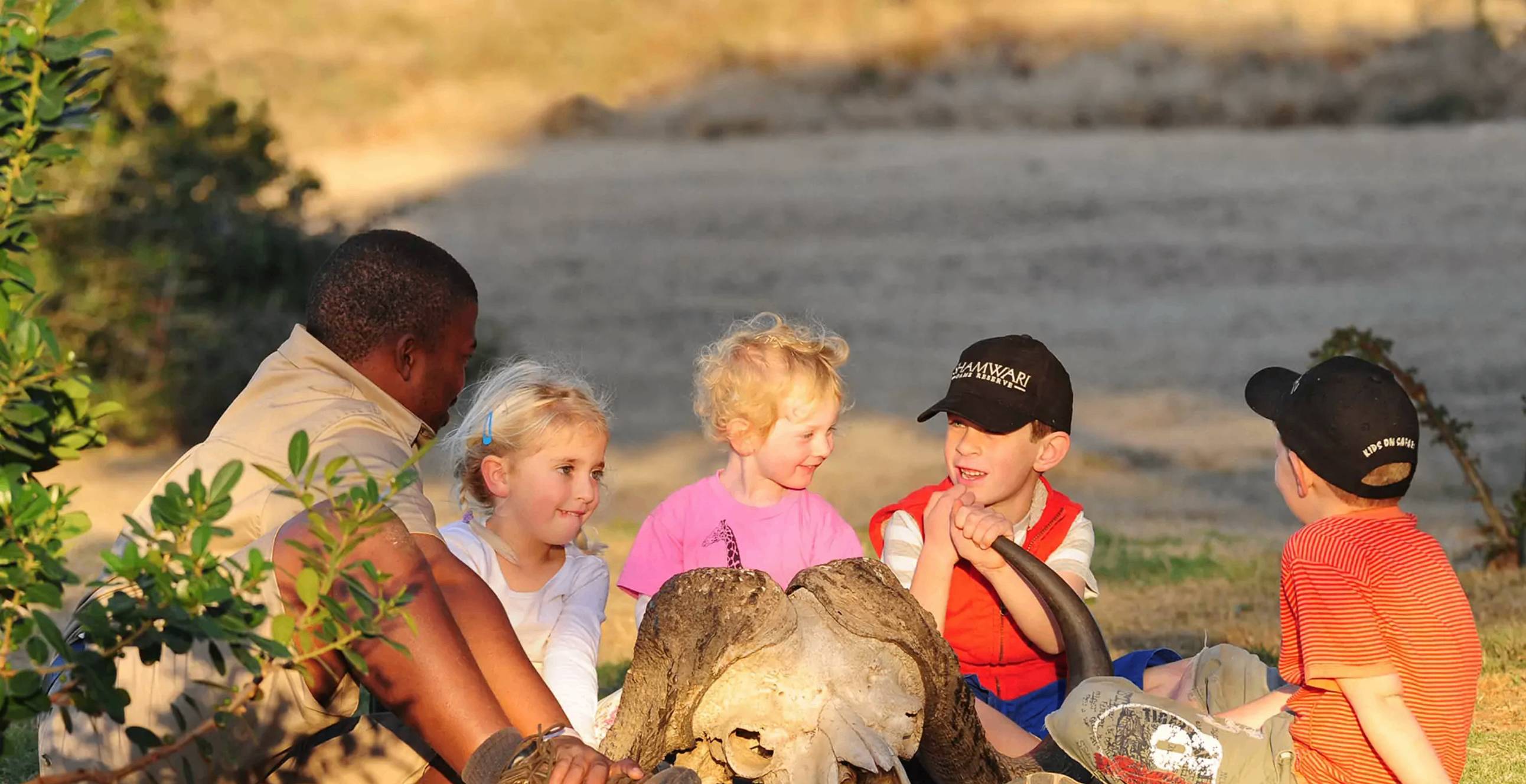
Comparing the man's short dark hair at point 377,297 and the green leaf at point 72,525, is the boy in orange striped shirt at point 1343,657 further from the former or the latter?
the green leaf at point 72,525

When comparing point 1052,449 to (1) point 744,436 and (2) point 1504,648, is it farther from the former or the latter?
(2) point 1504,648

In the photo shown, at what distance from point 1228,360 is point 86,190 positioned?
1080cm

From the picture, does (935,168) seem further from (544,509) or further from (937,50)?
(544,509)

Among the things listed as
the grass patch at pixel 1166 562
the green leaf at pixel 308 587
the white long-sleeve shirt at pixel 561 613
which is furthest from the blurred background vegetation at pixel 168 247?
the green leaf at pixel 308 587

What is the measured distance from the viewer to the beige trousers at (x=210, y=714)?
11.1 ft

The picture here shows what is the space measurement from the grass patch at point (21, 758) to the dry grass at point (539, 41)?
60.7 feet

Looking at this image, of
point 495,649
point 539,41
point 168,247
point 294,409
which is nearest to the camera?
point 495,649

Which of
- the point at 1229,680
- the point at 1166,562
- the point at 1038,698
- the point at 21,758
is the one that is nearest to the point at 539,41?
the point at 1166,562

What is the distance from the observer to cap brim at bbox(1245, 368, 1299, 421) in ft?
12.2

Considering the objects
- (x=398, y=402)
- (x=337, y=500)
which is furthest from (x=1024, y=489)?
(x=337, y=500)

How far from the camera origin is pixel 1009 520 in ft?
14.4

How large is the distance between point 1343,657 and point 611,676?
3.35 metres

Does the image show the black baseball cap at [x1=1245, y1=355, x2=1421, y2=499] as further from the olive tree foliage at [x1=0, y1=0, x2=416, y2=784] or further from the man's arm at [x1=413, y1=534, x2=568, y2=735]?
the olive tree foliage at [x1=0, y1=0, x2=416, y2=784]

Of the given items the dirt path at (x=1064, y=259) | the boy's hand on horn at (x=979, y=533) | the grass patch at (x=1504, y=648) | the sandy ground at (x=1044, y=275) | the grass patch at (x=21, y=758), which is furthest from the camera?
the dirt path at (x=1064, y=259)
